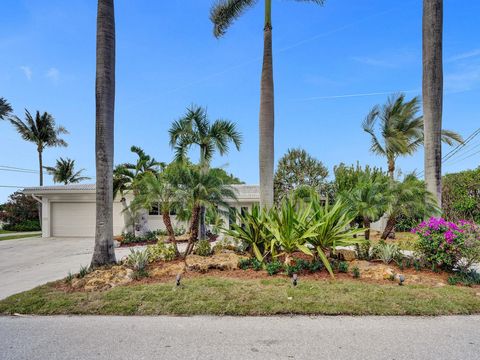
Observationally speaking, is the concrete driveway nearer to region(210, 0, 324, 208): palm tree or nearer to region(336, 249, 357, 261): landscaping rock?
region(210, 0, 324, 208): palm tree

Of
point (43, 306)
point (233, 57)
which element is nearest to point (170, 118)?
point (233, 57)

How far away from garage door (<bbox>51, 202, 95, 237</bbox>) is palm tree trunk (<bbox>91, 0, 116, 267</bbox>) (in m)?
11.8

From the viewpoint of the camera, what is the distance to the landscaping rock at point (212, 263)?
23.0 feet

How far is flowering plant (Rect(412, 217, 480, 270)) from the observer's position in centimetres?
640

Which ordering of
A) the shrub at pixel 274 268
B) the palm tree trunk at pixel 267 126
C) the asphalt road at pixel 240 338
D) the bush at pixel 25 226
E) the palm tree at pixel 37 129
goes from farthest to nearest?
the palm tree at pixel 37 129 < the bush at pixel 25 226 < the palm tree trunk at pixel 267 126 < the shrub at pixel 274 268 < the asphalt road at pixel 240 338

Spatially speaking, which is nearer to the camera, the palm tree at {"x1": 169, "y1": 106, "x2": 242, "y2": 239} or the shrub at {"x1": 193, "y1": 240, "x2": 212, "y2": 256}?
the shrub at {"x1": 193, "y1": 240, "x2": 212, "y2": 256}

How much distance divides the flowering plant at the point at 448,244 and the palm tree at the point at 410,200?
0.89 meters

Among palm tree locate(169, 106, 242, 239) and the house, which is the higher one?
palm tree locate(169, 106, 242, 239)

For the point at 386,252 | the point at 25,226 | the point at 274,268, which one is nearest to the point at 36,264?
the point at 274,268

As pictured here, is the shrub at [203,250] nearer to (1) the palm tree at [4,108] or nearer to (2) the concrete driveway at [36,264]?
(2) the concrete driveway at [36,264]

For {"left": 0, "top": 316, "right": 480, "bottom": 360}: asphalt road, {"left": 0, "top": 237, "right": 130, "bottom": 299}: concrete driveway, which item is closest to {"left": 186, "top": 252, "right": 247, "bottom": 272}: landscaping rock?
{"left": 0, "top": 316, "right": 480, "bottom": 360}: asphalt road

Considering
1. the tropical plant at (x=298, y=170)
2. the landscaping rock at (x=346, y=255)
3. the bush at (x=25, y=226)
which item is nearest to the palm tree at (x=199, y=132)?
the landscaping rock at (x=346, y=255)

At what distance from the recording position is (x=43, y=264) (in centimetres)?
959

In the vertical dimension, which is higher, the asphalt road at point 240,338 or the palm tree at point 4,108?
the palm tree at point 4,108
